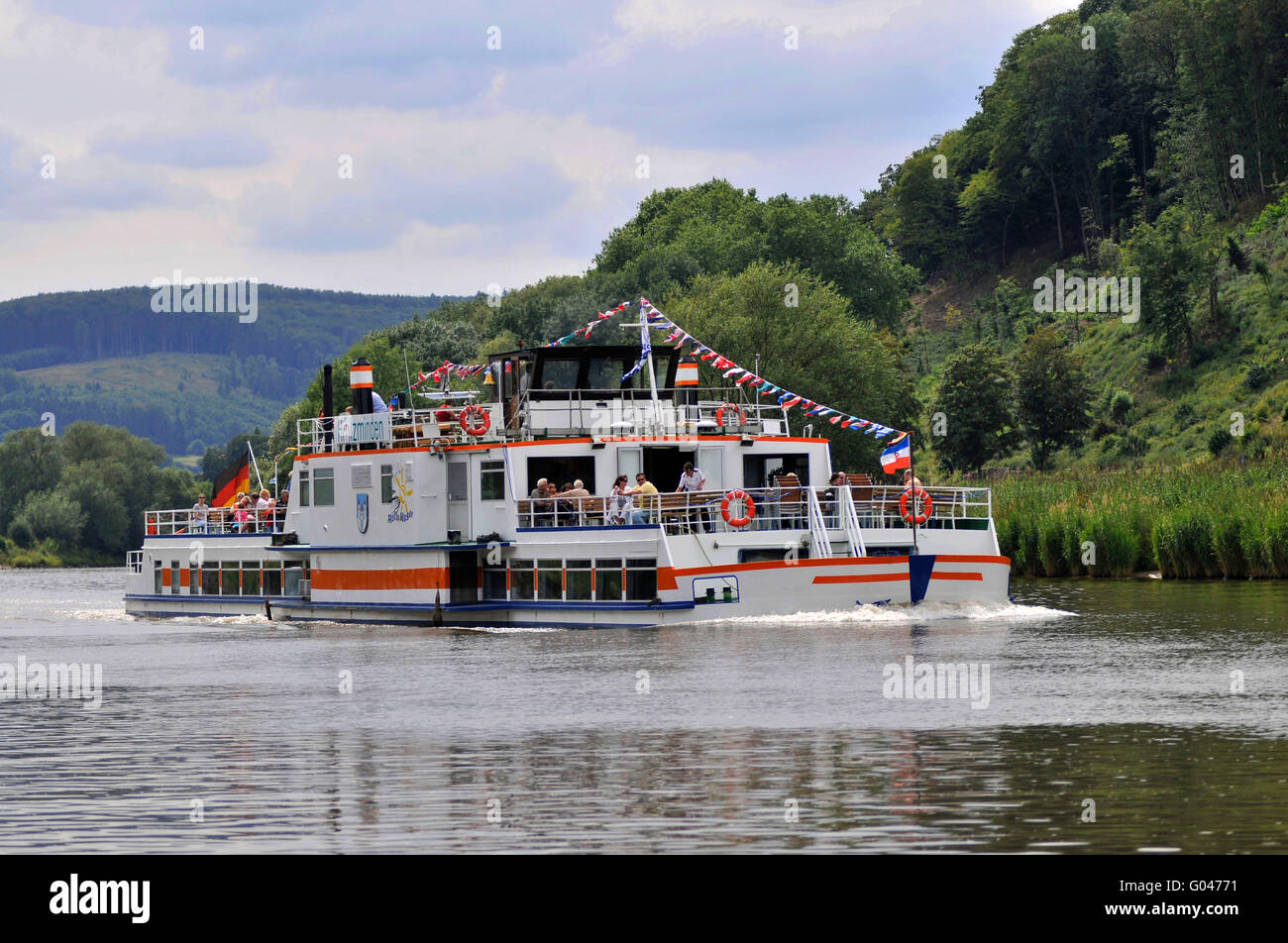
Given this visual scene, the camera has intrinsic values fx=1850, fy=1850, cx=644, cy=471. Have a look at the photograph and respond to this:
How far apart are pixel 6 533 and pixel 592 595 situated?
117m

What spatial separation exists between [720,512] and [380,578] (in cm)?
1023

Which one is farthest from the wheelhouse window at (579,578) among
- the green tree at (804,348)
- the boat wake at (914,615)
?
the green tree at (804,348)

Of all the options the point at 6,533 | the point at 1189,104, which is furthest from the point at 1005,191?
the point at 6,533

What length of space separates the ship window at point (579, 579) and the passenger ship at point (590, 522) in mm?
38

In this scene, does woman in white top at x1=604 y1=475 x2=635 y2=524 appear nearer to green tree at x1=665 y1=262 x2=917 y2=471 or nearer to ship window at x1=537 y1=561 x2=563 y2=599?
ship window at x1=537 y1=561 x2=563 y2=599

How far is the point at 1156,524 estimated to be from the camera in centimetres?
5259

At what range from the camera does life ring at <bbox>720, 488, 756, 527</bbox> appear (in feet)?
130

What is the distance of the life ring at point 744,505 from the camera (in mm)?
39562

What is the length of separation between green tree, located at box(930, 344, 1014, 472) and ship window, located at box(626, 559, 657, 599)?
161 feet

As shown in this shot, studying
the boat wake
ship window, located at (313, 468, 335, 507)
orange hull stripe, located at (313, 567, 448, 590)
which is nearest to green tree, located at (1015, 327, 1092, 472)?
the boat wake

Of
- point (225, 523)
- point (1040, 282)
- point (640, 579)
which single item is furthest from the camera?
point (1040, 282)

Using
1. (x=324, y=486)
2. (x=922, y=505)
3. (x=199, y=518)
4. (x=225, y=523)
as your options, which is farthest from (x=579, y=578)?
(x=199, y=518)

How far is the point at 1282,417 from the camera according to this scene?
75.1m

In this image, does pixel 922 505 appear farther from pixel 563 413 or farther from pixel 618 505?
pixel 563 413
